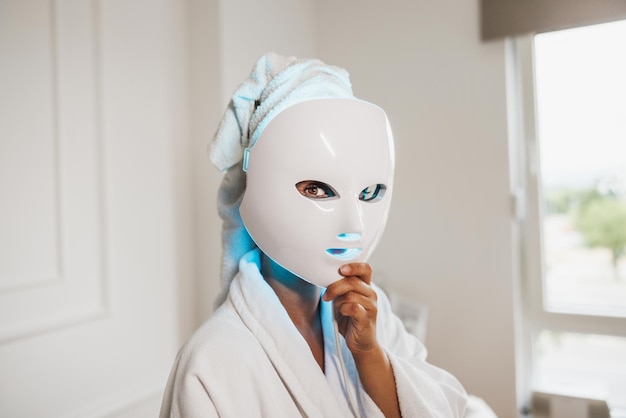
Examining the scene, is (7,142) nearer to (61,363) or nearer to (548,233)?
(61,363)

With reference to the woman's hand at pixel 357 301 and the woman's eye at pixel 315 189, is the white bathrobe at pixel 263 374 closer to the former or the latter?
the woman's hand at pixel 357 301

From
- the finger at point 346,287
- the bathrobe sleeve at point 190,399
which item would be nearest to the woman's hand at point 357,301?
the finger at point 346,287

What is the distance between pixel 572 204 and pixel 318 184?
124cm

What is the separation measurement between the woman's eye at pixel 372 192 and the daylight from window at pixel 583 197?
110cm

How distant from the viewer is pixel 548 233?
1568 mm

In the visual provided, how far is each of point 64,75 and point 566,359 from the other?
1671mm

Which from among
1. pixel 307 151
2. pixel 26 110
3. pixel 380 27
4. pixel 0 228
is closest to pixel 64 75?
pixel 26 110

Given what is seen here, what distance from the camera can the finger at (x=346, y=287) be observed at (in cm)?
A: 63

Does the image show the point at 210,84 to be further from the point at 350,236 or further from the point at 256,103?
the point at 350,236

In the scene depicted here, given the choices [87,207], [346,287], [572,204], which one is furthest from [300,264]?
[572,204]

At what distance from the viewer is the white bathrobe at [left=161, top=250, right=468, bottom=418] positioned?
1.98 feet

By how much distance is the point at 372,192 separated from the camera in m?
0.66

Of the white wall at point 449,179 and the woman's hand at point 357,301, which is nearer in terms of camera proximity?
the woman's hand at point 357,301

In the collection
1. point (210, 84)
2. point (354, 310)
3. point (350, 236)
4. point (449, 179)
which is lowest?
point (354, 310)
